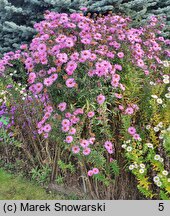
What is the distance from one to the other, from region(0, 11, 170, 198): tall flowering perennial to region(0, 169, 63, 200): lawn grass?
54 cm

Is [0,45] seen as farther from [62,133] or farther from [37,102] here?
[62,133]

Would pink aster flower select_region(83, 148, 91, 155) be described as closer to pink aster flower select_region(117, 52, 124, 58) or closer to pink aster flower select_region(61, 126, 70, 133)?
pink aster flower select_region(61, 126, 70, 133)

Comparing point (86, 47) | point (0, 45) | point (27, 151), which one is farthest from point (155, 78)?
point (0, 45)

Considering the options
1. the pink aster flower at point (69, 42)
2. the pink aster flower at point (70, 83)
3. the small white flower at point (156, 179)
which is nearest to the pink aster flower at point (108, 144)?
the small white flower at point (156, 179)

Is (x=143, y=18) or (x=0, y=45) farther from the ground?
(x=143, y=18)

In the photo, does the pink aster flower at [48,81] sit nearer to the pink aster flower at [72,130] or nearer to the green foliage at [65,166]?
the pink aster flower at [72,130]

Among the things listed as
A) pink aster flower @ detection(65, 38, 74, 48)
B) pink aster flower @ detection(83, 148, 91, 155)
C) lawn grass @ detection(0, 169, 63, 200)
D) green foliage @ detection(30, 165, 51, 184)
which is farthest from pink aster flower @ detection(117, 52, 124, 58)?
lawn grass @ detection(0, 169, 63, 200)

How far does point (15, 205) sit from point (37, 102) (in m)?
0.98

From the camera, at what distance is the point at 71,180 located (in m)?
3.70

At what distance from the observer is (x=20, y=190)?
382cm

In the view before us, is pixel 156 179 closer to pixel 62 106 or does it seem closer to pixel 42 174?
pixel 62 106

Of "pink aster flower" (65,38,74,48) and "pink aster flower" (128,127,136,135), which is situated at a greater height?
"pink aster flower" (65,38,74,48)

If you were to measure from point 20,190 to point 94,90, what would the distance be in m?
1.34

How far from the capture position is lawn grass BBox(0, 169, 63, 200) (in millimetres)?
3721
